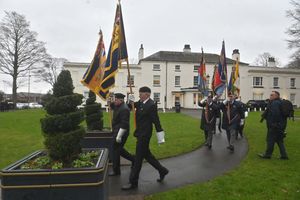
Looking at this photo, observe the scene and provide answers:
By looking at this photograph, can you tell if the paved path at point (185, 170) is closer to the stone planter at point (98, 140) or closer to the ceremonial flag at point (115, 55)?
the stone planter at point (98, 140)

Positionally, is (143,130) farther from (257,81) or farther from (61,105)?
(257,81)

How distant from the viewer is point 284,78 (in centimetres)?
5112

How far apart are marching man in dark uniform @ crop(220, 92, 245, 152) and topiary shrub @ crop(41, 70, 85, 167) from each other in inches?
249

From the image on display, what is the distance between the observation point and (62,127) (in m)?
4.02

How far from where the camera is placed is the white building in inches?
1805

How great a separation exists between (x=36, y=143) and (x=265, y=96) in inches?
1867

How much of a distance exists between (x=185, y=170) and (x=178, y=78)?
41.3 m

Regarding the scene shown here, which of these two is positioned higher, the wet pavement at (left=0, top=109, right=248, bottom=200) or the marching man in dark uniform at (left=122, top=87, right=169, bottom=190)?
the marching man in dark uniform at (left=122, top=87, right=169, bottom=190)

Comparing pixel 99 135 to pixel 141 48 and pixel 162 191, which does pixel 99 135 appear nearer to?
pixel 162 191

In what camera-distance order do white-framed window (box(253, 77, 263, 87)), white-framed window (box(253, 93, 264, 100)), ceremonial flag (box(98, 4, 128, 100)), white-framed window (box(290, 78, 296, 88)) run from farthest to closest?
white-framed window (box(290, 78, 296, 88)), white-framed window (box(253, 77, 263, 87)), white-framed window (box(253, 93, 264, 100)), ceremonial flag (box(98, 4, 128, 100))

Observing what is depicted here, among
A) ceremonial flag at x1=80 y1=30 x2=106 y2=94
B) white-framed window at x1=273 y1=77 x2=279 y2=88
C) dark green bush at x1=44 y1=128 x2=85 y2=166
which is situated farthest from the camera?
white-framed window at x1=273 y1=77 x2=279 y2=88

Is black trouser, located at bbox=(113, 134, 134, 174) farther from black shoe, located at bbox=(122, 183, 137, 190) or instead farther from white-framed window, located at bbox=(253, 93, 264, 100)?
white-framed window, located at bbox=(253, 93, 264, 100)

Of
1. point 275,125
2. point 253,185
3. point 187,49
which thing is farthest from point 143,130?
point 187,49

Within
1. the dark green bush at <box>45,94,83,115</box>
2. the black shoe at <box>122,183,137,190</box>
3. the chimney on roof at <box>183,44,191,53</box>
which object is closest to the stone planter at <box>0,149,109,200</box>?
the dark green bush at <box>45,94,83,115</box>
